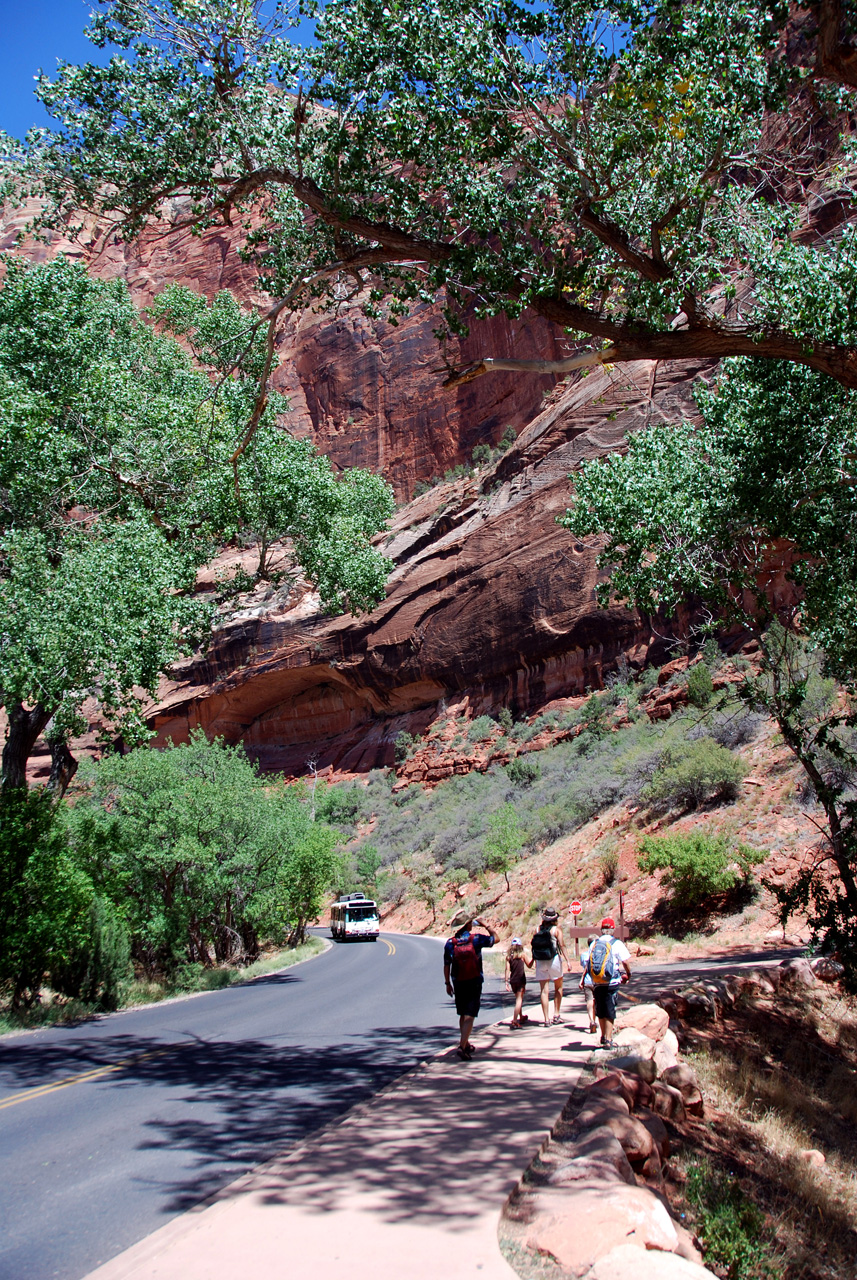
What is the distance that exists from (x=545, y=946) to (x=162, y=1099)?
472 cm

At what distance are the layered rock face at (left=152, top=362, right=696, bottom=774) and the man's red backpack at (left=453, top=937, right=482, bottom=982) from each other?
27.8 m

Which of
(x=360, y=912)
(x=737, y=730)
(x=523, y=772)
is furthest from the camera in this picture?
(x=523, y=772)

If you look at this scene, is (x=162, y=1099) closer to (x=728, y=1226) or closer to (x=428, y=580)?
(x=728, y=1226)

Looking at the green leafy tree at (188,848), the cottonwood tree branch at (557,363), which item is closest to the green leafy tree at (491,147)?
the cottonwood tree branch at (557,363)

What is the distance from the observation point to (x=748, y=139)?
28.0 feet

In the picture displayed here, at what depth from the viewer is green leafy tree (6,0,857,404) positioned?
7695mm

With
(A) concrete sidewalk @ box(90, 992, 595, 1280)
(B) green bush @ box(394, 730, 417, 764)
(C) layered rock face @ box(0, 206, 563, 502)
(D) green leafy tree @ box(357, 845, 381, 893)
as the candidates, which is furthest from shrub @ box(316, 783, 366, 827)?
(A) concrete sidewalk @ box(90, 992, 595, 1280)

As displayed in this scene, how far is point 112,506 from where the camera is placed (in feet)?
47.2

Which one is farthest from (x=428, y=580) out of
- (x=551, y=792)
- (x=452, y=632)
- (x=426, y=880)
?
(x=426, y=880)

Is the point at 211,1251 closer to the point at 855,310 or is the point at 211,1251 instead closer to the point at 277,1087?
the point at 277,1087

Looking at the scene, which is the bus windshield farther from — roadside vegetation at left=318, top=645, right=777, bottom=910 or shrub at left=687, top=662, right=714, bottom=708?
shrub at left=687, top=662, right=714, bottom=708

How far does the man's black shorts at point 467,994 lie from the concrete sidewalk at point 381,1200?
98cm

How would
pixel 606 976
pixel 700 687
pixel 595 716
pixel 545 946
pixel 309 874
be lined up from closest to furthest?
1. pixel 606 976
2. pixel 545 946
3. pixel 309 874
4. pixel 700 687
5. pixel 595 716

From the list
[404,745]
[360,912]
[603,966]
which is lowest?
[360,912]
